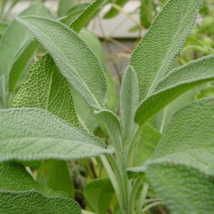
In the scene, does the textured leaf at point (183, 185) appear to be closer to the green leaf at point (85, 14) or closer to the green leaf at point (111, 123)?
the green leaf at point (111, 123)

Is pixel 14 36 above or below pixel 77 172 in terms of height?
above

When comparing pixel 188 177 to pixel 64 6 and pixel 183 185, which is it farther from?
pixel 64 6

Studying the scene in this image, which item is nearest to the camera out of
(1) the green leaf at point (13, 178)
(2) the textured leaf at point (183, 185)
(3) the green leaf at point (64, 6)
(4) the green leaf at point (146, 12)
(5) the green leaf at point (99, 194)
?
(2) the textured leaf at point (183, 185)

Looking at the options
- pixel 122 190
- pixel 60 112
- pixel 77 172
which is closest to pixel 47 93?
pixel 60 112

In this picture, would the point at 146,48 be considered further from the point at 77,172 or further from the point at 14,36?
the point at 77,172

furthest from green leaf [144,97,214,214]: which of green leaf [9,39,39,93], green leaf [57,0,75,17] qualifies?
green leaf [57,0,75,17]

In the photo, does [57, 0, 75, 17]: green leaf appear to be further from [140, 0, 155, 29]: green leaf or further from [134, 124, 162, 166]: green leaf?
[134, 124, 162, 166]: green leaf

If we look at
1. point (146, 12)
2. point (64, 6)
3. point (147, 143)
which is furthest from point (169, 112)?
point (146, 12)

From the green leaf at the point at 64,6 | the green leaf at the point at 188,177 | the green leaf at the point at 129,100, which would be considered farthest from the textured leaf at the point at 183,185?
the green leaf at the point at 64,6
